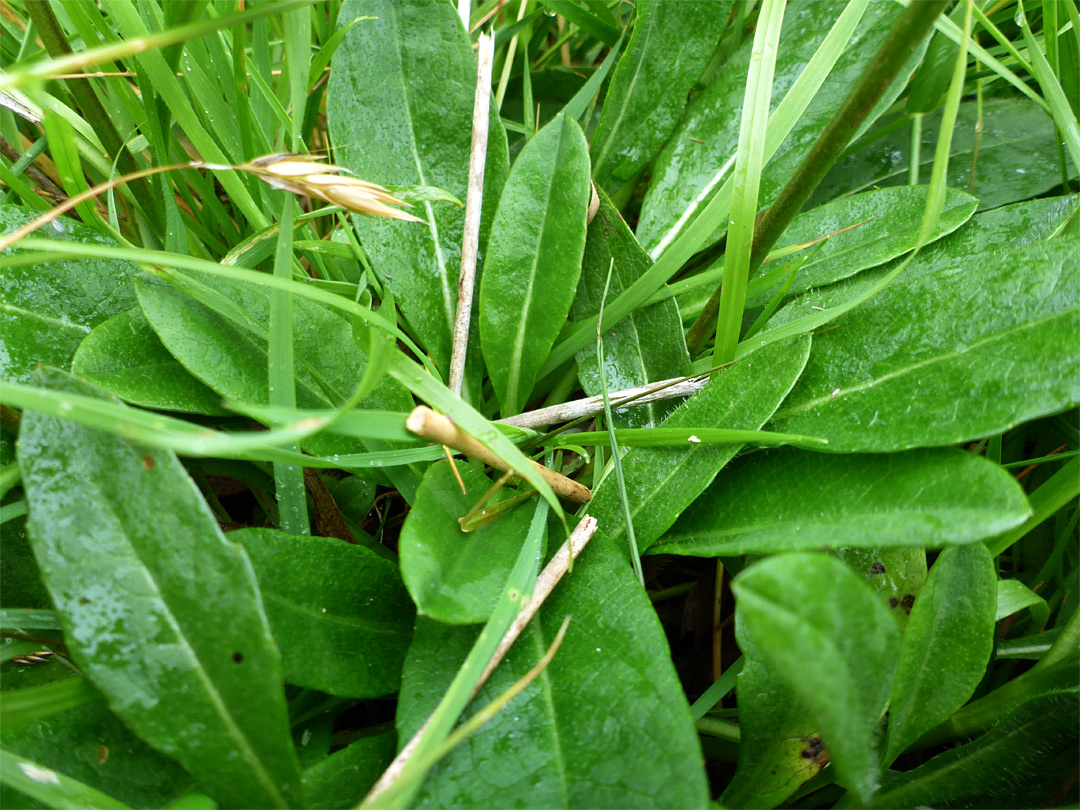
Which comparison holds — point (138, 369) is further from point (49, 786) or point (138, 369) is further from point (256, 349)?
point (49, 786)

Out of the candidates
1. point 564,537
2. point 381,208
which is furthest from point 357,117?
point 564,537

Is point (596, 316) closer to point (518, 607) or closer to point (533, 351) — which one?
point (533, 351)

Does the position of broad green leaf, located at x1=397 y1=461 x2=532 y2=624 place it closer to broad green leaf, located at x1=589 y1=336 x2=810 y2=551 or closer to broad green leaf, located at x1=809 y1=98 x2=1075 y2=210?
broad green leaf, located at x1=589 y1=336 x2=810 y2=551

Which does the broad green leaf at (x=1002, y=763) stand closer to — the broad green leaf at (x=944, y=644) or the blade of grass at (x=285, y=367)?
the broad green leaf at (x=944, y=644)

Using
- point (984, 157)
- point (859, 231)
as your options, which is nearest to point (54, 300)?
point (859, 231)

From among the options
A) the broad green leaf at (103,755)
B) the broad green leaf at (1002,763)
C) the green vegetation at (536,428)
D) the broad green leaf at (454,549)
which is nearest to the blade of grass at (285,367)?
the green vegetation at (536,428)

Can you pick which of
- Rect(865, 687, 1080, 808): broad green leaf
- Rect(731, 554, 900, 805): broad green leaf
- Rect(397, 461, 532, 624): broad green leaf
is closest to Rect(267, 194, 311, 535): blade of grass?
Rect(397, 461, 532, 624): broad green leaf
